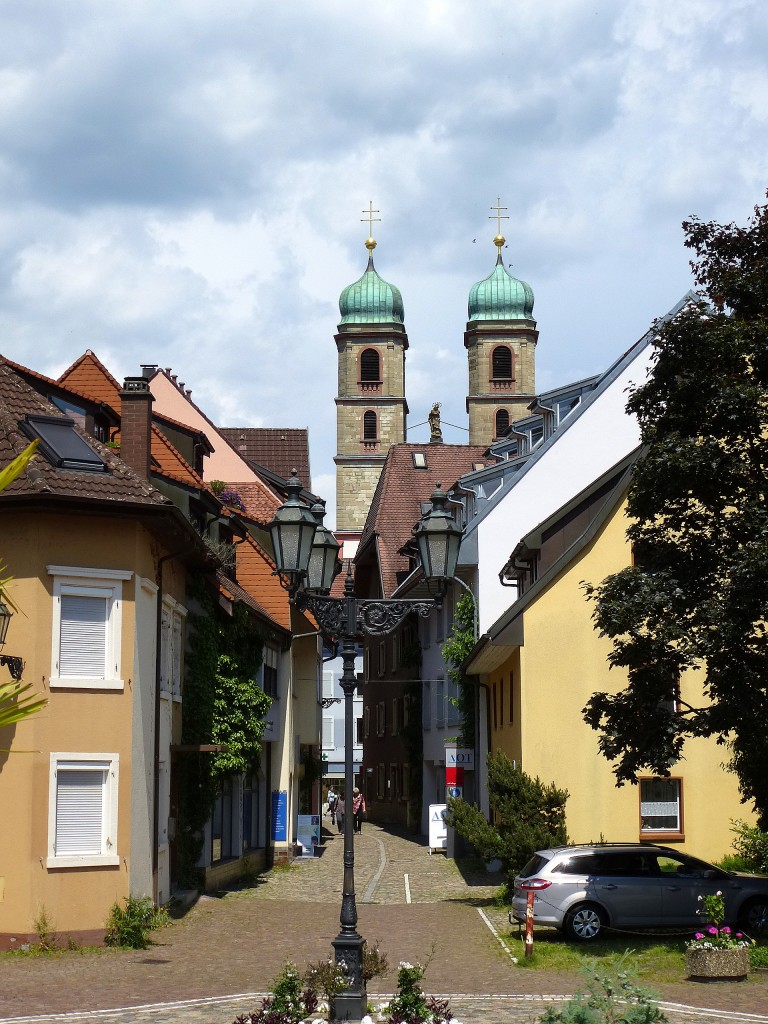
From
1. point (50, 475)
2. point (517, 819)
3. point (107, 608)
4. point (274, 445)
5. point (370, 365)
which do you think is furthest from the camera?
point (370, 365)

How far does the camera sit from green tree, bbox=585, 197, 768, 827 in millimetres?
18422

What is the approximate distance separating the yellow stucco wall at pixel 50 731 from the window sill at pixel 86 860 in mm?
67

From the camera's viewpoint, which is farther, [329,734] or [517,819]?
[329,734]

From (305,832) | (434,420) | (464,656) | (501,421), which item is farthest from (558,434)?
(501,421)

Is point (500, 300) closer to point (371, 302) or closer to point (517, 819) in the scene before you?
point (371, 302)

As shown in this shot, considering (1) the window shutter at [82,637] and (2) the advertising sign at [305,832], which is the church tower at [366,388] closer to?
(2) the advertising sign at [305,832]

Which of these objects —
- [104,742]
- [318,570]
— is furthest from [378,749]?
[318,570]

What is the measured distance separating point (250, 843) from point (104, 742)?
1252 cm

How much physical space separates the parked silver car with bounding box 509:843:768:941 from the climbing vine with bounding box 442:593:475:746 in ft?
51.7

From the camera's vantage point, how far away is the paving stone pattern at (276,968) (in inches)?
569

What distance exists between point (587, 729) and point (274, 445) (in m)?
39.6

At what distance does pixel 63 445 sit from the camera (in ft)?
70.3

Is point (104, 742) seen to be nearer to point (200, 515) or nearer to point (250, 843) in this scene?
point (200, 515)

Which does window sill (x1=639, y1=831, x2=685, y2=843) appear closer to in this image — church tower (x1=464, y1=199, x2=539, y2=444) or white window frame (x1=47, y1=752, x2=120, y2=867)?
white window frame (x1=47, y1=752, x2=120, y2=867)
